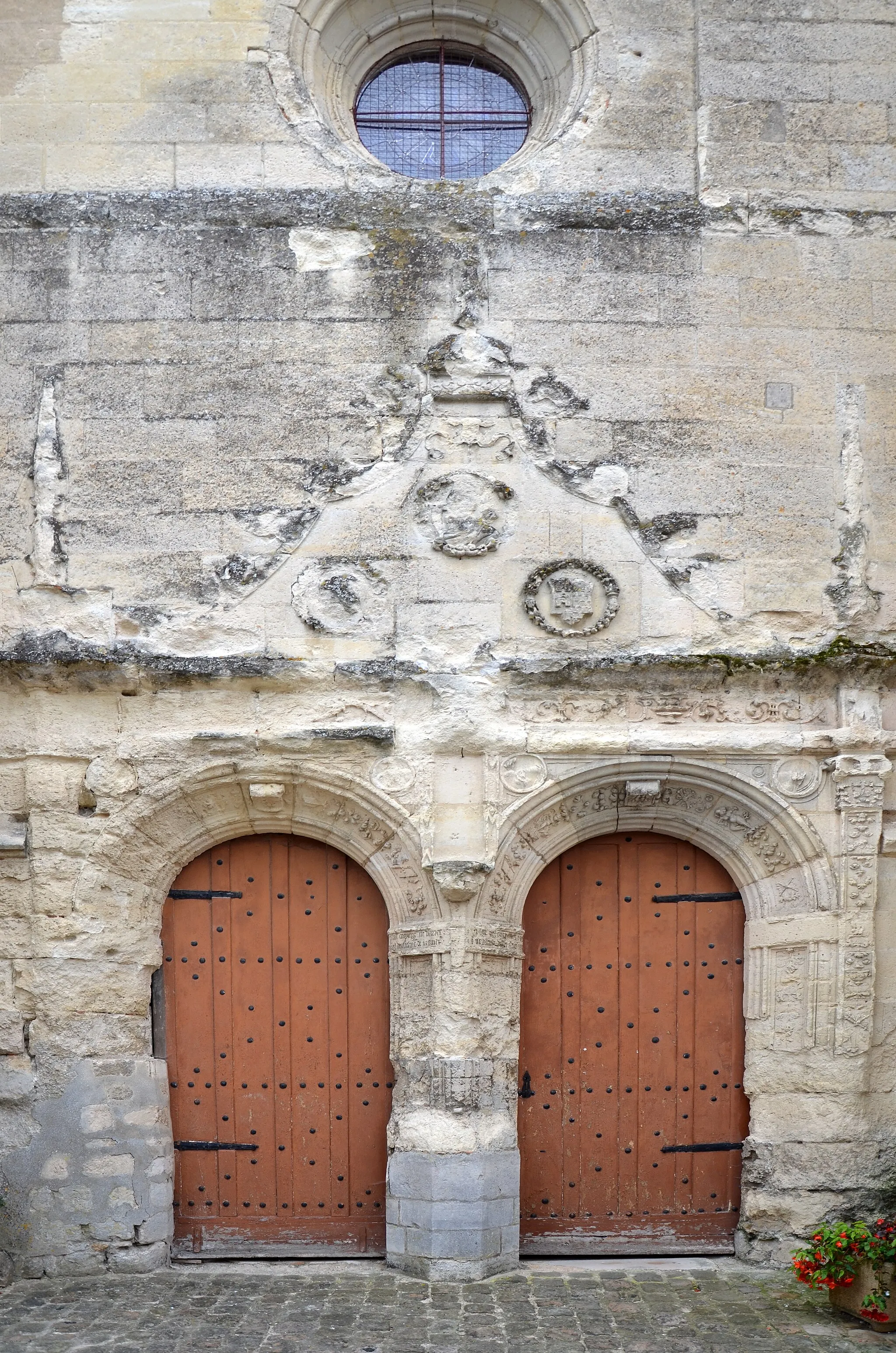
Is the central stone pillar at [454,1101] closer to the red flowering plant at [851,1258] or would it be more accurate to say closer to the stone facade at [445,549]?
the stone facade at [445,549]

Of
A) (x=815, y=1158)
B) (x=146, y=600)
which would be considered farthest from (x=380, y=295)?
(x=815, y=1158)

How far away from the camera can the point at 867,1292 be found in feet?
18.4

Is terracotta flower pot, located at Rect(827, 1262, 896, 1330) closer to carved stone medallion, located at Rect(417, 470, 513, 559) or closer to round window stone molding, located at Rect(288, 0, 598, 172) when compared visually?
carved stone medallion, located at Rect(417, 470, 513, 559)

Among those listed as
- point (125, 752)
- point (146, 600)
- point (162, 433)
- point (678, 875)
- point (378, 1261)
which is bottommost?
point (378, 1261)

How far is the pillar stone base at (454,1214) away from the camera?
614 centimetres

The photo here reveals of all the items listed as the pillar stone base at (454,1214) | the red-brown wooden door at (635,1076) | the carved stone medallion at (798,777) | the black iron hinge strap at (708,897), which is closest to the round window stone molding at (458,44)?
the carved stone medallion at (798,777)

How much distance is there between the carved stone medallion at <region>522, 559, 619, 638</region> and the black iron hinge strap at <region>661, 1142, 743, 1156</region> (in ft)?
7.97

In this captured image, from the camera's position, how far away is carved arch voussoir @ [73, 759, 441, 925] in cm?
631

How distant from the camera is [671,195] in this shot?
6574 mm

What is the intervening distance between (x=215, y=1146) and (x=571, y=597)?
3009 mm

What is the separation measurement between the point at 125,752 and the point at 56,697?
398 millimetres

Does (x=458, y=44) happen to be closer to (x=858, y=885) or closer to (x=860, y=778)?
(x=860, y=778)

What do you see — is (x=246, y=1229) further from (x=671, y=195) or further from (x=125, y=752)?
(x=671, y=195)

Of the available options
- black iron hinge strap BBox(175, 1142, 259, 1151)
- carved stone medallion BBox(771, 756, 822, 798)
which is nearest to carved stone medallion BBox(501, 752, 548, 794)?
carved stone medallion BBox(771, 756, 822, 798)
